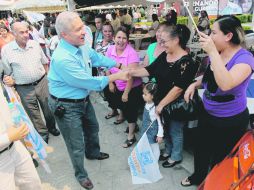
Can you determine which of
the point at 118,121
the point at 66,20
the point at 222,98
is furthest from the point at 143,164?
the point at 118,121

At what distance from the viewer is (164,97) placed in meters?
A: 2.72

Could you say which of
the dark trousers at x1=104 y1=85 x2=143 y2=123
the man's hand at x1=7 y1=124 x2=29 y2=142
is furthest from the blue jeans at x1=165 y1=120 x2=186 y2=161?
the man's hand at x1=7 y1=124 x2=29 y2=142

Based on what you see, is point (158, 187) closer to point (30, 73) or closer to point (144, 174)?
point (144, 174)

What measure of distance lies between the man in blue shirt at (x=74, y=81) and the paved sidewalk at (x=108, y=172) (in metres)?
0.22

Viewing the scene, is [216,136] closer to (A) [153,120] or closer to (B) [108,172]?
(A) [153,120]

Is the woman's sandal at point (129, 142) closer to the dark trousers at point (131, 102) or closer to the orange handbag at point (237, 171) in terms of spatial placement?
the dark trousers at point (131, 102)

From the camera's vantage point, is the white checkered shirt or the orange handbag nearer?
the orange handbag

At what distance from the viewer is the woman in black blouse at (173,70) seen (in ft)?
8.28

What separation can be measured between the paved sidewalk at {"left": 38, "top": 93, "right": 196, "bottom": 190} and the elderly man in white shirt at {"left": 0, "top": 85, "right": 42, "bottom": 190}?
3.28ft

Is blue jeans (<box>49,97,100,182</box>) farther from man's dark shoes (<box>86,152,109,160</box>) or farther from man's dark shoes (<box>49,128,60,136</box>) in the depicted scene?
man's dark shoes (<box>49,128,60,136</box>)

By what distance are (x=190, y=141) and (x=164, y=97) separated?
1138 mm

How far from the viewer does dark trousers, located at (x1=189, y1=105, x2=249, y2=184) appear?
214cm

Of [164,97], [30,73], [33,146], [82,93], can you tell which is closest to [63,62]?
[82,93]

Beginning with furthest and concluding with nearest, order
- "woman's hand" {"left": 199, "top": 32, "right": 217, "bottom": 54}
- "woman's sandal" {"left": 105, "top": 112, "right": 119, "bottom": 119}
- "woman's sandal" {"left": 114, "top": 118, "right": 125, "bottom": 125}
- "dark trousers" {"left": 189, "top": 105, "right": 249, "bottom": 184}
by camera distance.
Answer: "woman's sandal" {"left": 105, "top": 112, "right": 119, "bottom": 119}
"woman's sandal" {"left": 114, "top": 118, "right": 125, "bottom": 125}
"dark trousers" {"left": 189, "top": 105, "right": 249, "bottom": 184}
"woman's hand" {"left": 199, "top": 32, "right": 217, "bottom": 54}
